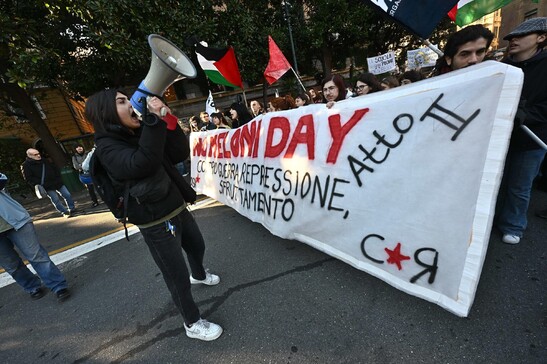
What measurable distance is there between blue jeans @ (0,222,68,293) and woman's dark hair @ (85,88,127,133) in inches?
82.9

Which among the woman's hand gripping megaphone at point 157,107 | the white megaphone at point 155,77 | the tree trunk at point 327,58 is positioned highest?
the tree trunk at point 327,58

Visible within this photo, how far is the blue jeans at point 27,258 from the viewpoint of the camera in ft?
8.45

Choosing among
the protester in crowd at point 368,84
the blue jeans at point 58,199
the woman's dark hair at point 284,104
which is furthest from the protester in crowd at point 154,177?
the blue jeans at point 58,199

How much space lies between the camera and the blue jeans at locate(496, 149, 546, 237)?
2.18m

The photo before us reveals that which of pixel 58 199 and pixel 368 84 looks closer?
pixel 368 84

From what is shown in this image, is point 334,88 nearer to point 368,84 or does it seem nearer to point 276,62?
point 368,84

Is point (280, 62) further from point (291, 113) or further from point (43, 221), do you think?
point (43, 221)

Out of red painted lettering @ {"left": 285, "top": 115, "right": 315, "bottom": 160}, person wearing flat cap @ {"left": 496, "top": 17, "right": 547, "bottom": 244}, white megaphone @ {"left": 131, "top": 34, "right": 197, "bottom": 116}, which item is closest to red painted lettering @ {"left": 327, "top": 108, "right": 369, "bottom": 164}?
red painted lettering @ {"left": 285, "top": 115, "right": 315, "bottom": 160}

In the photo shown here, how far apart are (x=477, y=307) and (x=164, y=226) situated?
2184mm

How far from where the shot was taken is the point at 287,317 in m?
1.97

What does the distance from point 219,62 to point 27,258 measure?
191 inches

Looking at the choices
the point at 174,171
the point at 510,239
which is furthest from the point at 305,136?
the point at 510,239

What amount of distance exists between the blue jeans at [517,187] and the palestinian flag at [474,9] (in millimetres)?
2114

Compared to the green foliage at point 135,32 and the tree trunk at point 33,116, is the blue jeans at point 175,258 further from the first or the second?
the tree trunk at point 33,116
